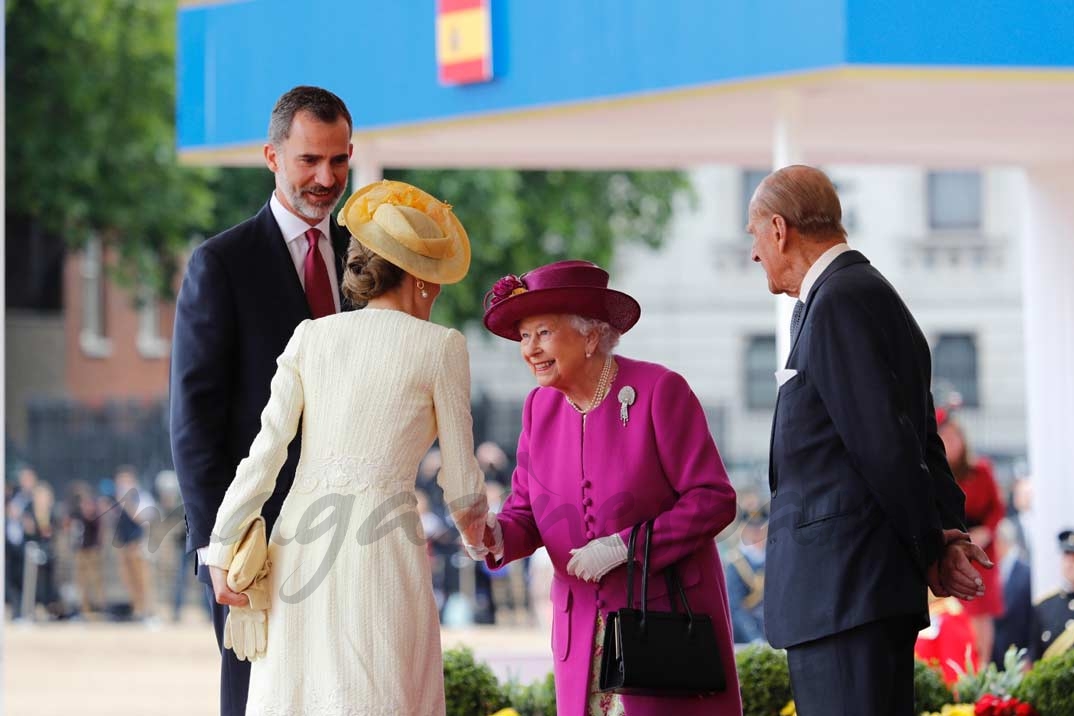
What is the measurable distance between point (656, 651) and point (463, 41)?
17.3 feet

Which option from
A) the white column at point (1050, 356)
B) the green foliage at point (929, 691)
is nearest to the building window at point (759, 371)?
the white column at point (1050, 356)

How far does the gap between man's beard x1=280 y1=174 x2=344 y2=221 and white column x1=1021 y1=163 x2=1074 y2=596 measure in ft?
22.8

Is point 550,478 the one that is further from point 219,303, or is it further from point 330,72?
point 330,72

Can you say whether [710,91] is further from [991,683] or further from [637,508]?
[637,508]

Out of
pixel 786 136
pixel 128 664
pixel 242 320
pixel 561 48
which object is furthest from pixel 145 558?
pixel 242 320

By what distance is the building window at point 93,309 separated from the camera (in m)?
29.0

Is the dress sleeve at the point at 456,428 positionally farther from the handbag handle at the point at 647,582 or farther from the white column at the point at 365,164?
the white column at the point at 365,164

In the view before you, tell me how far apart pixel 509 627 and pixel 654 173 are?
10.1 meters

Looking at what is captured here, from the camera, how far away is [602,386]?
469cm

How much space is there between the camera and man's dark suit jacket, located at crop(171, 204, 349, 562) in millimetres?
4363

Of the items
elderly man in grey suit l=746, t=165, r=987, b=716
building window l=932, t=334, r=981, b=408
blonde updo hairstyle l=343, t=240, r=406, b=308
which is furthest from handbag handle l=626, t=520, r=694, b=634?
building window l=932, t=334, r=981, b=408

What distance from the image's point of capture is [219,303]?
443 centimetres

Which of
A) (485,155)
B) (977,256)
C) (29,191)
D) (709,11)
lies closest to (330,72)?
(485,155)

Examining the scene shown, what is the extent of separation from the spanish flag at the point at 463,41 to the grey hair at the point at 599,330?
4503 millimetres
